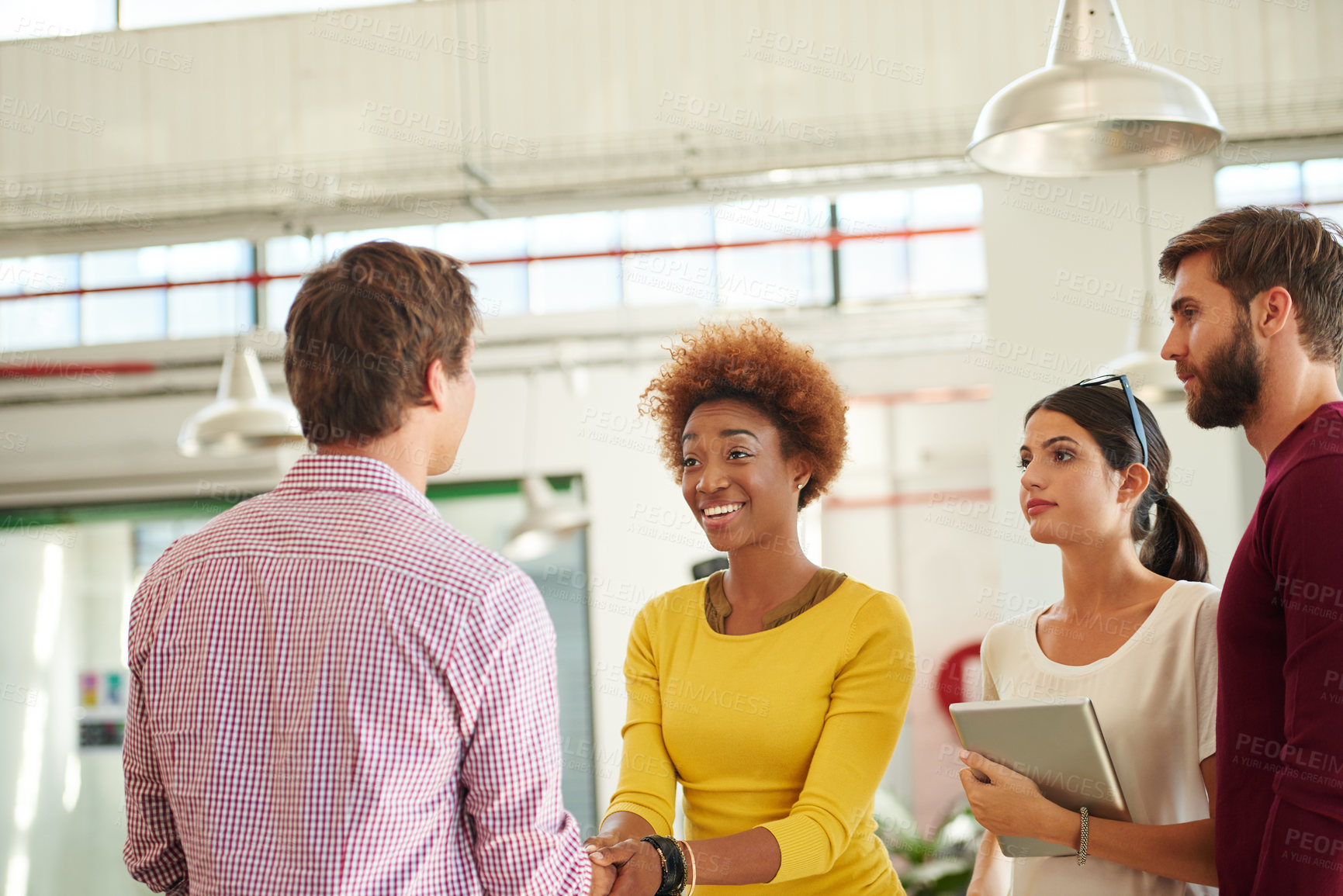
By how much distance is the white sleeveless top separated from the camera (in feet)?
6.19

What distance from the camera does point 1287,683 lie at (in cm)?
159

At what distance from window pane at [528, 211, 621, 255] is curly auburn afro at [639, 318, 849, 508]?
6544 millimetres

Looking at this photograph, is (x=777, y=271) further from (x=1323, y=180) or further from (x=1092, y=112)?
(x=1092, y=112)

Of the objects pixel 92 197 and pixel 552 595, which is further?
pixel 552 595

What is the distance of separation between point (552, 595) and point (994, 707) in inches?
282

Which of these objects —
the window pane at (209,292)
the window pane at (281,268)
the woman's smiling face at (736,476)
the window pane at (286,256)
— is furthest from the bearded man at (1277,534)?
the window pane at (209,292)

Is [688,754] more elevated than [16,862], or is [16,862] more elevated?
[688,754]

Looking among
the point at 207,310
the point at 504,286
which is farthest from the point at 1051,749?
the point at 207,310

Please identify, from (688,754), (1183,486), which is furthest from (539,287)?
(688,754)

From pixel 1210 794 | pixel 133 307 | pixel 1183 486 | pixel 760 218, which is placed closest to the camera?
pixel 1210 794

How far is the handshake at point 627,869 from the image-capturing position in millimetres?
1758

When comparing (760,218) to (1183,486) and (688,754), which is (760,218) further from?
(688,754)

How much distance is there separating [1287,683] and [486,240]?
8.04m

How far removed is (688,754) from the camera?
2.13 meters
